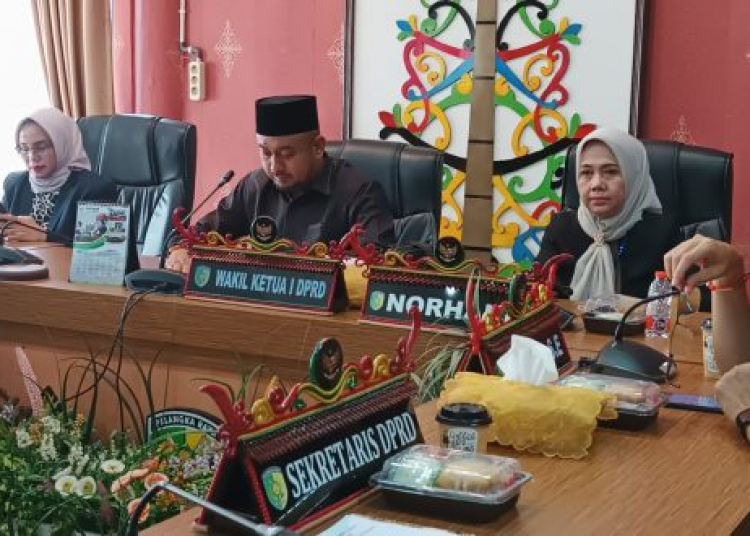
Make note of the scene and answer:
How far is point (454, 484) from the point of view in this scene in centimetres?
120

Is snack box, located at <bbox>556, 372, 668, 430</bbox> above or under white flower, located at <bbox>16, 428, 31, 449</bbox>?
above

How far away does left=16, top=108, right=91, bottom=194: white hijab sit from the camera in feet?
13.1

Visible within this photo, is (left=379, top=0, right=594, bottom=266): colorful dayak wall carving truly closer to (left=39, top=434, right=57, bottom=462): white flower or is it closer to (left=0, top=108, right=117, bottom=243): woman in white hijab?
(left=0, top=108, right=117, bottom=243): woman in white hijab

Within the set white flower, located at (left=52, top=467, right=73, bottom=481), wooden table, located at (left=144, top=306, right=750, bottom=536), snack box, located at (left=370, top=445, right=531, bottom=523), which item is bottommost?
white flower, located at (left=52, top=467, right=73, bottom=481)

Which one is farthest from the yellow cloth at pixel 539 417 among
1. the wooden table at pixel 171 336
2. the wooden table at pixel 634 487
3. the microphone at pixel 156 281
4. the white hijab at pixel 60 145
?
the white hijab at pixel 60 145

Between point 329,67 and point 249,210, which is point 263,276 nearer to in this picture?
point 249,210

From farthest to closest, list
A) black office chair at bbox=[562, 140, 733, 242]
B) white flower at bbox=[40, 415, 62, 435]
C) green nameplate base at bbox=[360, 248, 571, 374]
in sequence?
black office chair at bbox=[562, 140, 733, 242] < white flower at bbox=[40, 415, 62, 435] < green nameplate base at bbox=[360, 248, 571, 374]

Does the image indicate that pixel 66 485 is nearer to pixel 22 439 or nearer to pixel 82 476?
pixel 82 476

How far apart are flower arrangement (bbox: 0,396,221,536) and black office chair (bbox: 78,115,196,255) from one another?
1.80 meters

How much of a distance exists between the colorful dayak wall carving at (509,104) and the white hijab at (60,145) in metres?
1.13

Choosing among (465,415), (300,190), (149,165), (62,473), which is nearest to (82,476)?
(62,473)

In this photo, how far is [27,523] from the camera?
1632mm

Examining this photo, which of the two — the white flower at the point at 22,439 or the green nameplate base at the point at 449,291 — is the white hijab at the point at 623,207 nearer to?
the green nameplate base at the point at 449,291

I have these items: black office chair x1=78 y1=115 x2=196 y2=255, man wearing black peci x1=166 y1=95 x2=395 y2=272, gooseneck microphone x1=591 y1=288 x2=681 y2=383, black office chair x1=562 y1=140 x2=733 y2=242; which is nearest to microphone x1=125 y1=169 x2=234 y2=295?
man wearing black peci x1=166 y1=95 x2=395 y2=272
